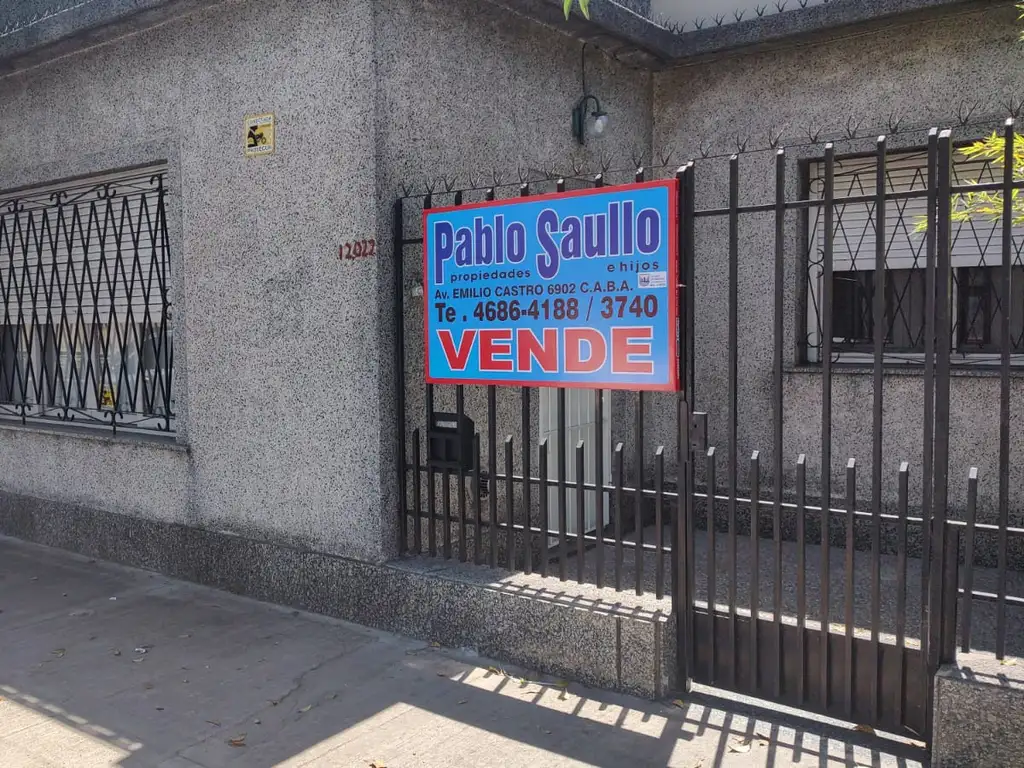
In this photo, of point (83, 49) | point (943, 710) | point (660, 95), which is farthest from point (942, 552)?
point (83, 49)

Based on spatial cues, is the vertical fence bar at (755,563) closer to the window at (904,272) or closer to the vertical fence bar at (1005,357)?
the vertical fence bar at (1005,357)

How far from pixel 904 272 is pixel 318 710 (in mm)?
4932

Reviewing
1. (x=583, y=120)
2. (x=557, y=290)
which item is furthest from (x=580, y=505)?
(x=583, y=120)

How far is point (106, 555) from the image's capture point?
6895mm

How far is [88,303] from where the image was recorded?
7379 millimetres

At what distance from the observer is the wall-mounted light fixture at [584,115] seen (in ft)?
21.8

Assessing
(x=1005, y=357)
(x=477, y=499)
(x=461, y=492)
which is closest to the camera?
(x=1005, y=357)

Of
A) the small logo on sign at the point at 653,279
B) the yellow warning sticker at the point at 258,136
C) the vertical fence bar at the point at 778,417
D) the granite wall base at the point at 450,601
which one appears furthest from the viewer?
the yellow warning sticker at the point at 258,136

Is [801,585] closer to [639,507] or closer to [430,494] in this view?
[639,507]

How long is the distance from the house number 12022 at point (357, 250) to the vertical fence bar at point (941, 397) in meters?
2.85

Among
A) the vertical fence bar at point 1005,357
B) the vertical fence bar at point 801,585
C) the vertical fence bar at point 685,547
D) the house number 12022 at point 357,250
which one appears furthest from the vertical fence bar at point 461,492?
the vertical fence bar at point 1005,357

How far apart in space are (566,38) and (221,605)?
4.40 meters

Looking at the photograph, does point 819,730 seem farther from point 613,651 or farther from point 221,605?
point 221,605

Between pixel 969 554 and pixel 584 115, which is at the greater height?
pixel 584 115
